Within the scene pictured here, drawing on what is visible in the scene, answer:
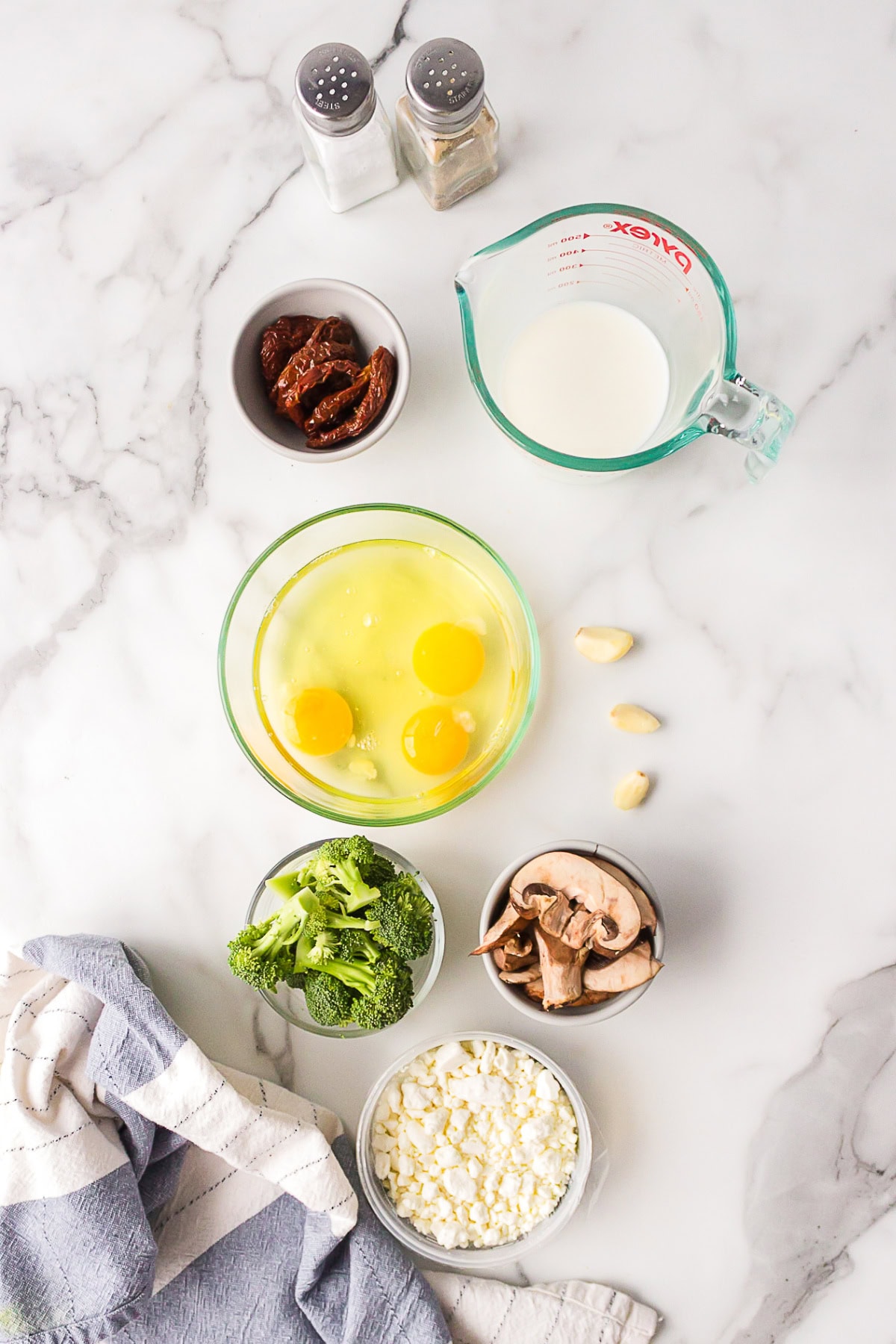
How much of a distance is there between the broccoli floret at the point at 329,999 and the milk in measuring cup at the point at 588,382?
100 centimetres

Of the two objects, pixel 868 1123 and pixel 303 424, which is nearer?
pixel 303 424

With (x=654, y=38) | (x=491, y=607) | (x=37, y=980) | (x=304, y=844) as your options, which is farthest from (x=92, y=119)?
(x=37, y=980)

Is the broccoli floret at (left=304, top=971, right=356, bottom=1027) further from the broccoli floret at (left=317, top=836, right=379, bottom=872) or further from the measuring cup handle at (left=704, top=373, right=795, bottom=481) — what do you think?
the measuring cup handle at (left=704, top=373, right=795, bottom=481)

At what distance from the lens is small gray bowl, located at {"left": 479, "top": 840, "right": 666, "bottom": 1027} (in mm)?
1622

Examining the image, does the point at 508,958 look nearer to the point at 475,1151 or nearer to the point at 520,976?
the point at 520,976

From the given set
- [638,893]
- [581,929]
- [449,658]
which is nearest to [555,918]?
[581,929]

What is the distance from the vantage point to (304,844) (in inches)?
71.7

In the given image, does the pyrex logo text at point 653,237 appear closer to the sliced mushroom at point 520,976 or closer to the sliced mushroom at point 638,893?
the sliced mushroom at point 638,893

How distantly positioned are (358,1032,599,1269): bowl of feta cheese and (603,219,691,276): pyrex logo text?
1.40 meters

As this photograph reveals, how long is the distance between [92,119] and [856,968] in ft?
7.24

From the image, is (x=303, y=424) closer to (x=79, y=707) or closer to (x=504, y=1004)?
(x=79, y=707)

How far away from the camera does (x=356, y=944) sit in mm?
1667

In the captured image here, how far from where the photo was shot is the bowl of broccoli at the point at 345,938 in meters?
1.64

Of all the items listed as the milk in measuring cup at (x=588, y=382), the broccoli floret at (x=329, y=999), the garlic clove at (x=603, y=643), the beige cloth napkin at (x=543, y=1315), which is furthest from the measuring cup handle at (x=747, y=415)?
the beige cloth napkin at (x=543, y=1315)
